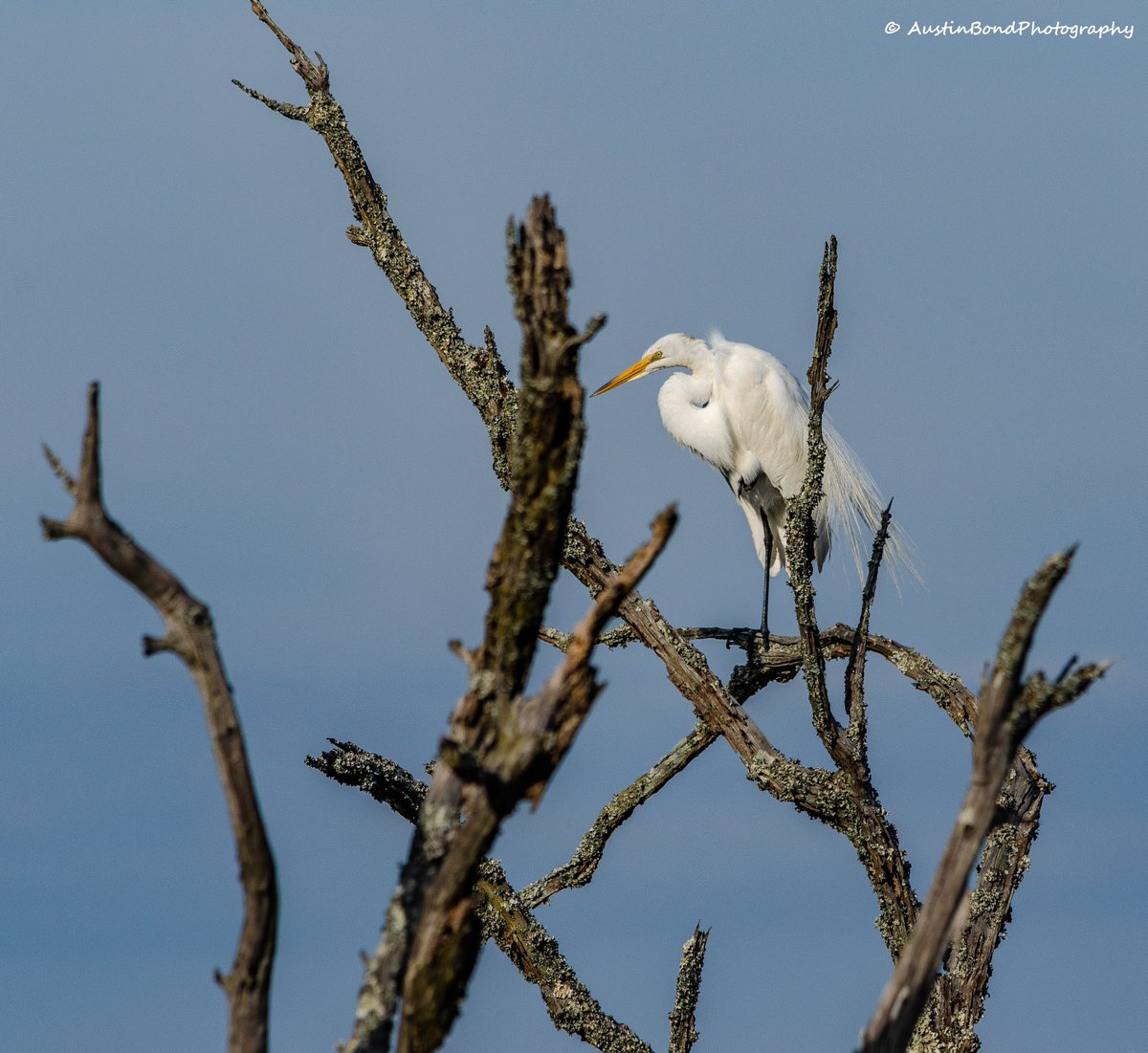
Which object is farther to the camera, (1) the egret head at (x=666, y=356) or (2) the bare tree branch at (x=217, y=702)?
(1) the egret head at (x=666, y=356)

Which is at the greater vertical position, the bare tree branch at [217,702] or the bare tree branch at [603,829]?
the bare tree branch at [603,829]

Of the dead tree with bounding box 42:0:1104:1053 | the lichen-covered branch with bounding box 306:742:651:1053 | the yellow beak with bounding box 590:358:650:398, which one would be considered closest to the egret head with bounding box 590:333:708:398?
the yellow beak with bounding box 590:358:650:398

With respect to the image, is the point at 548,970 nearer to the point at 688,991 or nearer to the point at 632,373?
the point at 688,991

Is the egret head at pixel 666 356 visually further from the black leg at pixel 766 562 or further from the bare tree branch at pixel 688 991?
the bare tree branch at pixel 688 991

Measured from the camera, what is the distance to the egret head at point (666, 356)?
11102 millimetres

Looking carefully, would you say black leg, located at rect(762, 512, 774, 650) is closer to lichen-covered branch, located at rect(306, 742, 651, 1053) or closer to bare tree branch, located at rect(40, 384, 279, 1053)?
lichen-covered branch, located at rect(306, 742, 651, 1053)

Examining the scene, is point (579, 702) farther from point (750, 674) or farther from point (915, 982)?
point (750, 674)

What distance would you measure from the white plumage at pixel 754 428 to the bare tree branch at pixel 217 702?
762 centimetres

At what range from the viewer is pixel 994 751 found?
3.29 m

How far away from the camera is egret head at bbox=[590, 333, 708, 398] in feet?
36.4

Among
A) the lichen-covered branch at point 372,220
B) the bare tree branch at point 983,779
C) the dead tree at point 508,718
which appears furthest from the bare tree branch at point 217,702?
the lichen-covered branch at point 372,220

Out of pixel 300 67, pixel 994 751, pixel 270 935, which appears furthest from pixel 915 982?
pixel 300 67

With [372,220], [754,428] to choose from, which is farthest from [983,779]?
[754,428]

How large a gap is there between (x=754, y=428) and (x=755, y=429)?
14mm
